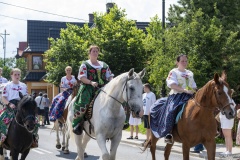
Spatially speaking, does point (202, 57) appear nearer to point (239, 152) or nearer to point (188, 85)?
point (239, 152)

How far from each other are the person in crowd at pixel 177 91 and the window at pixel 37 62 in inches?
2205

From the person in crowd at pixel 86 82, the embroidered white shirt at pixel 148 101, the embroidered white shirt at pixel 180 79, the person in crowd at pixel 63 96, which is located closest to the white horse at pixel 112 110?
the person in crowd at pixel 86 82

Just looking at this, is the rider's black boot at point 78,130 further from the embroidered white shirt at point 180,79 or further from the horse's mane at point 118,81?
the embroidered white shirt at point 180,79

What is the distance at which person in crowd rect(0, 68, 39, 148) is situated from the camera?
9892mm

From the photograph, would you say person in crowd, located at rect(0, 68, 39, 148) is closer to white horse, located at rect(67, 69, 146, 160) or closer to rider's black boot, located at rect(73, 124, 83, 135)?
rider's black boot, located at rect(73, 124, 83, 135)

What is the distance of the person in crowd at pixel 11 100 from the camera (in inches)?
389

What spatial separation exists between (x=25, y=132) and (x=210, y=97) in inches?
150

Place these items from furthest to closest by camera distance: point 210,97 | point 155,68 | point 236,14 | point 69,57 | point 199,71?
point 69,57 → point 236,14 → point 155,68 → point 199,71 → point 210,97

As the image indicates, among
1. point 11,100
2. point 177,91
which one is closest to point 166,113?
point 177,91

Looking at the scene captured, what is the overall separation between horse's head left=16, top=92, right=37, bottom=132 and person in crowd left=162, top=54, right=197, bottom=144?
276 cm

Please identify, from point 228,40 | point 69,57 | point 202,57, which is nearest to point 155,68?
point 202,57

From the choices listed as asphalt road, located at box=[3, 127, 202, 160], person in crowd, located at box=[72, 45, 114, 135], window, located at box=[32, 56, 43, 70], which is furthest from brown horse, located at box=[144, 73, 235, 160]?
window, located at box=[32, 56, 43, 70]

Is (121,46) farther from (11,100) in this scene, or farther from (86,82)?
(86,82)

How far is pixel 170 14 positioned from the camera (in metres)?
35.6
